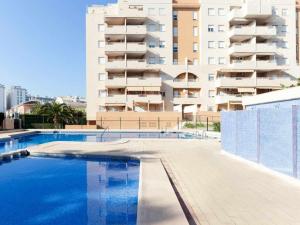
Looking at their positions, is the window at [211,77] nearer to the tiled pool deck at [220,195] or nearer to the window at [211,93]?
the window at [211,93]

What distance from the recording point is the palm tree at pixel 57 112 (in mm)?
39094

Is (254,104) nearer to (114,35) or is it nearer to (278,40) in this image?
(114,35)

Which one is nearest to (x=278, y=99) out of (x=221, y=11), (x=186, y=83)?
(x=186, y=83)

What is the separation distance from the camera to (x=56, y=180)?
1062cm

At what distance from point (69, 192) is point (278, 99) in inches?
427

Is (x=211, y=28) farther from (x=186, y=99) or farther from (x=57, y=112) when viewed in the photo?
(x=57, y=112)

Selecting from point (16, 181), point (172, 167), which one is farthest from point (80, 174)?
point (172, 167)

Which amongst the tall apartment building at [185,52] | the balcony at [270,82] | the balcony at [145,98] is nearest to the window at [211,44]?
the tall apartment building at [185,52]

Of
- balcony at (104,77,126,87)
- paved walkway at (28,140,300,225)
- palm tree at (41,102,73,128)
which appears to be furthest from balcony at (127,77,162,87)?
paved walkway at (28,140,300,225)

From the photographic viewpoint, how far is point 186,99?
4819cm

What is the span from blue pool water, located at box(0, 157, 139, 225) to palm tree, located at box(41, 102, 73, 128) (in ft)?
85.6

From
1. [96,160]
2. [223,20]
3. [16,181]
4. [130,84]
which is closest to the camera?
[16,181]

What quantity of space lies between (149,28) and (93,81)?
13.6 m

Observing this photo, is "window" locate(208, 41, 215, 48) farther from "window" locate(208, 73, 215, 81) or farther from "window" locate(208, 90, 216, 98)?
"window" locate(208, 90, 216, 98)
